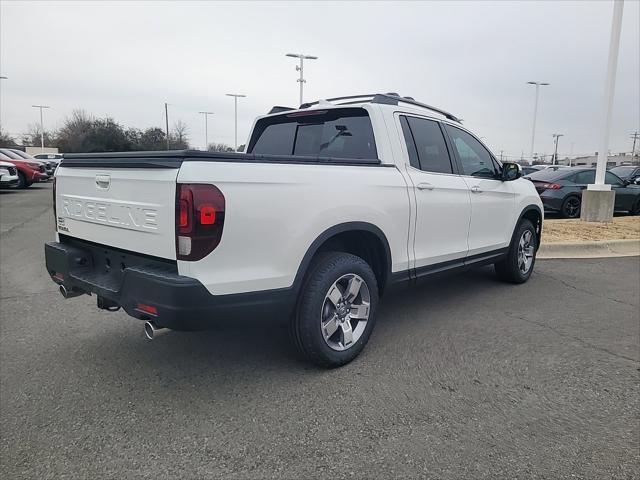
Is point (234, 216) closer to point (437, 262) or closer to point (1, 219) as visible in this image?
point (437, 262)

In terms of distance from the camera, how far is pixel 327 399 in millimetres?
3049

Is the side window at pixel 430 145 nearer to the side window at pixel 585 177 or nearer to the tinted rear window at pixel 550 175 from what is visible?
the tinted rear window at pixel 550 175

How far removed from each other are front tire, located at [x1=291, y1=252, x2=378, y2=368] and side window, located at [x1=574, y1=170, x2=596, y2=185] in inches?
443

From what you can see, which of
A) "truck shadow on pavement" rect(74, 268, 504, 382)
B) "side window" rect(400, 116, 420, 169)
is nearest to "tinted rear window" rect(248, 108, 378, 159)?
"side window" rect(400, 116, 420, 169)

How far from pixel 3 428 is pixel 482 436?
271 cm

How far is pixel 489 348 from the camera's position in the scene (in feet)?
12.9

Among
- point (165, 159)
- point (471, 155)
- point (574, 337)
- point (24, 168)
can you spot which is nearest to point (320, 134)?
point (471, 155)

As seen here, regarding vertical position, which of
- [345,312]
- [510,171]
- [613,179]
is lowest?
[345,312]

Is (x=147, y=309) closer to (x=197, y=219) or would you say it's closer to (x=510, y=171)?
(x=197, y=219)

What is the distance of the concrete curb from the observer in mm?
7945

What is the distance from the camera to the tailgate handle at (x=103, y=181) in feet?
10.3

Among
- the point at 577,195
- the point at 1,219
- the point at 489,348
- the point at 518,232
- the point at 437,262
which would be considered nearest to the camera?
the point at 489,348

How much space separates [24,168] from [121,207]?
20360mm

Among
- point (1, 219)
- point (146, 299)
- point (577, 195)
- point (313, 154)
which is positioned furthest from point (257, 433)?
point (577, 195)
